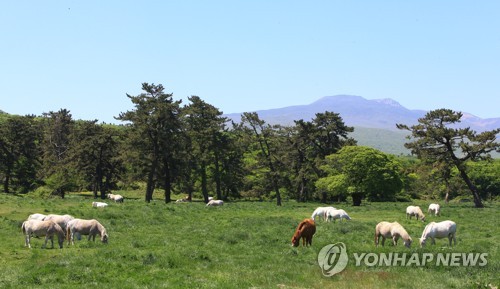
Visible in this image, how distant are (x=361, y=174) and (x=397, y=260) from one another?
172ft

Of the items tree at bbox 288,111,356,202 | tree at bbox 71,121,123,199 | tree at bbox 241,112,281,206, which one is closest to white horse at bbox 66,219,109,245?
tree at bbox 241,112,281,206

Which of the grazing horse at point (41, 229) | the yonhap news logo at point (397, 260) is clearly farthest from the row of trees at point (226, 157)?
the yonhap news logo at point (397, 260)

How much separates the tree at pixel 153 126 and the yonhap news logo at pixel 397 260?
1688 inches

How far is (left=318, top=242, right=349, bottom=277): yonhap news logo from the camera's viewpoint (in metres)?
18.2

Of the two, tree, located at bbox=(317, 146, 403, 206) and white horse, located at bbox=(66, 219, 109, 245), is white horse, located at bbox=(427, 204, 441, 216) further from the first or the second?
white horse, located at bbox=(66, 219, 109, 245)

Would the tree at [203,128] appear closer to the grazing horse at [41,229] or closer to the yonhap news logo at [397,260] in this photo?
the grazing horse at [41,229]

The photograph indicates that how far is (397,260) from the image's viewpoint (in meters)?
19.6

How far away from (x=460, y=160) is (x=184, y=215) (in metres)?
37.7

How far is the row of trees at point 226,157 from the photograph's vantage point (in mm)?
58938

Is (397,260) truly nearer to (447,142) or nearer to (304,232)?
(304,232)

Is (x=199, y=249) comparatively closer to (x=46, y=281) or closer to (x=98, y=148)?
(x=46, y=281)

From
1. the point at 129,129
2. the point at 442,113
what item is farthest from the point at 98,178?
the point at 442,113

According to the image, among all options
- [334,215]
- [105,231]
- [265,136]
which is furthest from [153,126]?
[105,231]

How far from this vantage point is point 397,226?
2373cm
